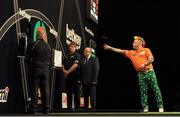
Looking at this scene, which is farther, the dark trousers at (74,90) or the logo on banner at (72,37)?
the logo on banner at (72,37)

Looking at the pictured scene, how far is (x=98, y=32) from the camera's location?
16.4 meters

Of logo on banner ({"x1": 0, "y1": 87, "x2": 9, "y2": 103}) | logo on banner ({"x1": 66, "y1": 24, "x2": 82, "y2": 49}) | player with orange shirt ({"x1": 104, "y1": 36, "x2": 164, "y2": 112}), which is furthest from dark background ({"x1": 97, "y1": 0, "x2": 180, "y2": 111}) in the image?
logo on banner ({"x1": 0, "y1": 87, "x2": 9, "y2": 103})

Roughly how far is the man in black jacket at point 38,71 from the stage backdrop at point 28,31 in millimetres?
511

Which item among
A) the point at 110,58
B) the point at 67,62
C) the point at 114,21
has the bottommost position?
the point at 67,62

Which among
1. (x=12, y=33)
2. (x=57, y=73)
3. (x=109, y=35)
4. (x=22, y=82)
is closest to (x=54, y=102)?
(x=57, y=73)

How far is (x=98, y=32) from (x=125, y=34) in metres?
1.12

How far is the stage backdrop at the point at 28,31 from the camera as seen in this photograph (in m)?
8.20

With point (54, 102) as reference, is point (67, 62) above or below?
above

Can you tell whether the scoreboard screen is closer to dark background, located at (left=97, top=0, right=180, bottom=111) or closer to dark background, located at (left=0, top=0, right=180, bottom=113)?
dark background, located at (left=0, top=0, right=180, bottom=113)

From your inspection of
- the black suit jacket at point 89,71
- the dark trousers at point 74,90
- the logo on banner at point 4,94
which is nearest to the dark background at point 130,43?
the dark trousers at point 74,90

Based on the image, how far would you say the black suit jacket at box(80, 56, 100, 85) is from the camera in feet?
31.3

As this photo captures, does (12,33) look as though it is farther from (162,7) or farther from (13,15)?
(162,7)

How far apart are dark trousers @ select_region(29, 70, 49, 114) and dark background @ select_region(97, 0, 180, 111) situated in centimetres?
770

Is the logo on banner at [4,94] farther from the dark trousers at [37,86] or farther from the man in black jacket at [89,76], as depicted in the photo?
the man in black jacket at [89,76]
